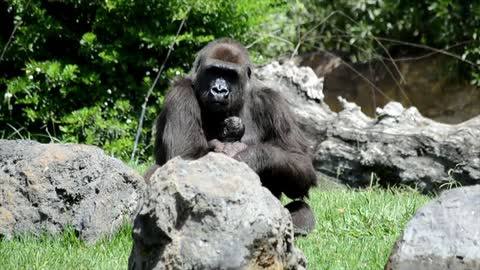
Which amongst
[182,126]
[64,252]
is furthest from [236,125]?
[64,252]

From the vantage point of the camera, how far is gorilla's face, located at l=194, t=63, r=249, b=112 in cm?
659

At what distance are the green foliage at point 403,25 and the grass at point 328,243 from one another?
15.3 feet

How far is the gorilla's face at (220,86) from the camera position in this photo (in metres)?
6.59

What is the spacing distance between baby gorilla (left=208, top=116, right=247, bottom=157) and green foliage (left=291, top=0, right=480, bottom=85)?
479cm

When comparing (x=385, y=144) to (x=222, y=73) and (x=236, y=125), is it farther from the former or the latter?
(x=222, y=73)

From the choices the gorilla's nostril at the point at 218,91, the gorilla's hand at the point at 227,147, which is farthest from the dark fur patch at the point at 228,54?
the gorilla's hand at the point at 227,147

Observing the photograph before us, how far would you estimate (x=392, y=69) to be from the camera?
519 inches

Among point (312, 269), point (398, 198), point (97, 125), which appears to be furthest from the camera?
point (97, 125)

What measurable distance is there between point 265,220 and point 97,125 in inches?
234

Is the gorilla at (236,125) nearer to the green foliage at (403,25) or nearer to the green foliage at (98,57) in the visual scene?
the green foliage at (98,57)

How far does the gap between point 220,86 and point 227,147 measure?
19.0 inches

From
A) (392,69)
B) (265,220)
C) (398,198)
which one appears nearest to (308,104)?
(398,198)

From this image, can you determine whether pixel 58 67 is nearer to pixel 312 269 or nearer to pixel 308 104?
pixel 308 104

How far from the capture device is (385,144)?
8.59 m
